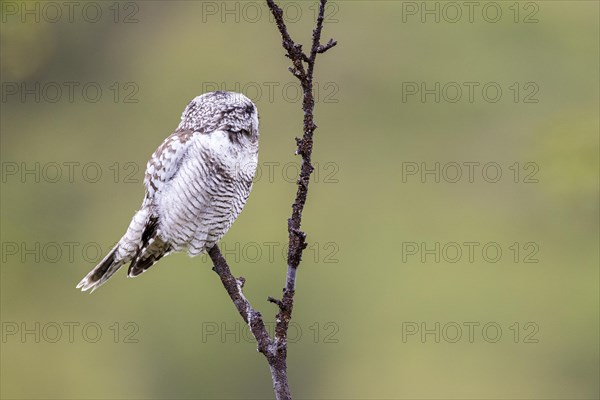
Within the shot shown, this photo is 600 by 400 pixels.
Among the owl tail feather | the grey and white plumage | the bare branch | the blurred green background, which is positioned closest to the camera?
the bare branch

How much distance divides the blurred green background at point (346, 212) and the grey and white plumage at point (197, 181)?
8892 millimetres

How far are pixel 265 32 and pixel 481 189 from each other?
5.67 m

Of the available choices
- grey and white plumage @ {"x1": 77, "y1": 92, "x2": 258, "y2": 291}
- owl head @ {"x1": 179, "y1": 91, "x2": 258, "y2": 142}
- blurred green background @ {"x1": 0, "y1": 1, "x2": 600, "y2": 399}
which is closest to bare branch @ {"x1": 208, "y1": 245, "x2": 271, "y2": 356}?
grey and white plumage @ {"x1": 77, "y1": 92, "x2": 258, "y2": 291}

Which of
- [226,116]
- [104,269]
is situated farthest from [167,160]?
[104,269]

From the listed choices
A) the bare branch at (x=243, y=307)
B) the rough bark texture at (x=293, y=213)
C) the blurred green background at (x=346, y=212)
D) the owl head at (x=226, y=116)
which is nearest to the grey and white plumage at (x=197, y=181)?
the owl head at (x=226, y=116)

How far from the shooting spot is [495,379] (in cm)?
1383

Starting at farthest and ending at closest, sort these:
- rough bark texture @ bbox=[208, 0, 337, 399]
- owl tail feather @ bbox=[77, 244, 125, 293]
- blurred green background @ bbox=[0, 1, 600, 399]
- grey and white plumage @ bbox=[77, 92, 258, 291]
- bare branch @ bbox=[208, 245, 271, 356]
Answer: blurred green background @ bbox=[0, 1, 600, 399]
owl tail feather @ bbox=[77, 244, 125, 293]
grey and white plumage @ bbox=[77, 92, 258, 291]
bare branch @ bbox=[208, 245, 271, 356]
rough bark texture @ bbox=[208, 0, 337, 399]

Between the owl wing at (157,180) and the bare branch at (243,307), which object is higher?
the owl wing at (157,180)

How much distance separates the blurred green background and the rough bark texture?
10.1 meters

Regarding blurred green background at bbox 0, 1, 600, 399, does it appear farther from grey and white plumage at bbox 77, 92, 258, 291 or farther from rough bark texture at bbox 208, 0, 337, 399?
rough bark texture at bbox 208, 0, 337, 399

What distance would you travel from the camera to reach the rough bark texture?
2912 millimetres

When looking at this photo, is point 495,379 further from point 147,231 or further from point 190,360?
point 147,231

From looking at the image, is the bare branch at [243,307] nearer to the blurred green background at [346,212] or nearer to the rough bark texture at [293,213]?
the rough bark texture at [293,213]

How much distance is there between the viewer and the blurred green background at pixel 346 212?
47.6ft
